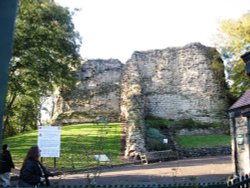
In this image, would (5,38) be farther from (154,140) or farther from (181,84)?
(181,84)

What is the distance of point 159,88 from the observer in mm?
33625

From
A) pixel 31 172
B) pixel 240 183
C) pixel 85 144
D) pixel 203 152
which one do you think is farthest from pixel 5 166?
pixel 203 152

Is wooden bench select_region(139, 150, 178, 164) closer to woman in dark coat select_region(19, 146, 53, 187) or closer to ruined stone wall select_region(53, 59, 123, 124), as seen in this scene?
ruined stone wall select_region(53, 59, 123, 124)

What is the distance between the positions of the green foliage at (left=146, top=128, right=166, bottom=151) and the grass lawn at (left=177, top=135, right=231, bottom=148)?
1.29 metres

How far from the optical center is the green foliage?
22938 millimetres

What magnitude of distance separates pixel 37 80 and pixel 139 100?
34.1 ft

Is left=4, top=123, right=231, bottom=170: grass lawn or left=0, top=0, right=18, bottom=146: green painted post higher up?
left=0, top=0, right=18, bottom=146: green painted post

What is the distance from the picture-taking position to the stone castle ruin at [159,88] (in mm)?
32219

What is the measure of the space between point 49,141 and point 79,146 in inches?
289

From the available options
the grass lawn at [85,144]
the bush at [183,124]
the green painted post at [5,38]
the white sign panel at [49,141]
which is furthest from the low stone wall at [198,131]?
the green painted post at [5,38]

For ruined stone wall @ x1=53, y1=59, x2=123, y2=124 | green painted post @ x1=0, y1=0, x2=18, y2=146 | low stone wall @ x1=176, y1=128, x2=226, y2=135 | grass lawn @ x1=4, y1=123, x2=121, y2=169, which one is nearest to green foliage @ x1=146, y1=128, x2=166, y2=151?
grass lawn @ x1=4, y1=123, x2=121, y2=169

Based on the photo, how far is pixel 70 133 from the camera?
25.8 meters

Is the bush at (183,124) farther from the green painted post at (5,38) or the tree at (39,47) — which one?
the green painted post at (5,38)

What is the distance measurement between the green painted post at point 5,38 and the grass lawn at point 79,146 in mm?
13316
